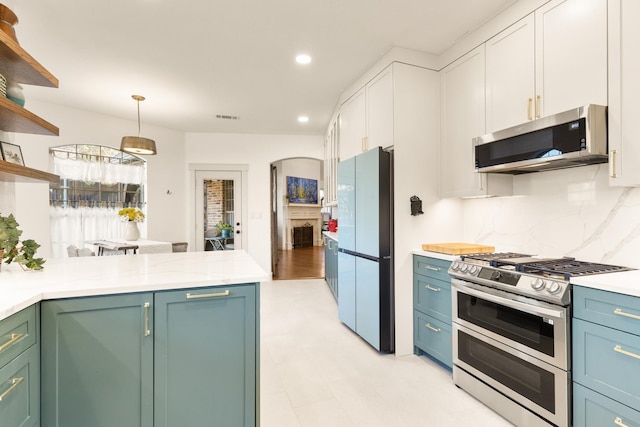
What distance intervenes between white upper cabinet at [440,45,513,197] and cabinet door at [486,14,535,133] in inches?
→ 3.6

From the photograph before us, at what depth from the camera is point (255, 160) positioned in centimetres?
603

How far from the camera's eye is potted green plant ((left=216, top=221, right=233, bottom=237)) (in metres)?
5.99

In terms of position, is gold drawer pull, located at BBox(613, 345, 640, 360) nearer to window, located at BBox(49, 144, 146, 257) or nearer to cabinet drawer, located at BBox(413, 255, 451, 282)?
cabinet drawer, located at BBox(413, 255, 451, 282)

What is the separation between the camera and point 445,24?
2.55m

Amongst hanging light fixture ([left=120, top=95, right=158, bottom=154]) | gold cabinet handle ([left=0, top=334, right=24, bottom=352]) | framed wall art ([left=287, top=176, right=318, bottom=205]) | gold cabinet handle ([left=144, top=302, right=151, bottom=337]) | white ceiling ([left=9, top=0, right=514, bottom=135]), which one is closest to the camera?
gold cabinet handle ([left=0, top=334, right=24, bottom=352])

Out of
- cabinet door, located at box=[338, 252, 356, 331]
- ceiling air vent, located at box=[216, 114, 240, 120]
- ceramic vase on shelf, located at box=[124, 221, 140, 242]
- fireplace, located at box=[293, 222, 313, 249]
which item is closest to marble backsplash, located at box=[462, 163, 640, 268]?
cabinet door, located at box=[338, 252, 356, 331]

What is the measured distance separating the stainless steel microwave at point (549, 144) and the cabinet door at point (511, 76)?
15 cm

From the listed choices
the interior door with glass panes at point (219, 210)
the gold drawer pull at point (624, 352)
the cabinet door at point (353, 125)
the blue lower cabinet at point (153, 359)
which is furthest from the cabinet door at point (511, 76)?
the interior door with glass panes at point (219, 210)

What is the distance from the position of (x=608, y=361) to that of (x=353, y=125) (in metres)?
2.94

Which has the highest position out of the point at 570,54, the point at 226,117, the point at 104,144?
the point at 226,117

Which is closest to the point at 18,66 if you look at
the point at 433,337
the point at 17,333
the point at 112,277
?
the point at 112,277

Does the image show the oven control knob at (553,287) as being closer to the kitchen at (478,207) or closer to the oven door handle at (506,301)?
the oven door handle at (506,301)

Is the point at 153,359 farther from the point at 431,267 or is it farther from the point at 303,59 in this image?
the point at 303,59

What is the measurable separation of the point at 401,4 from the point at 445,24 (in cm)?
46
